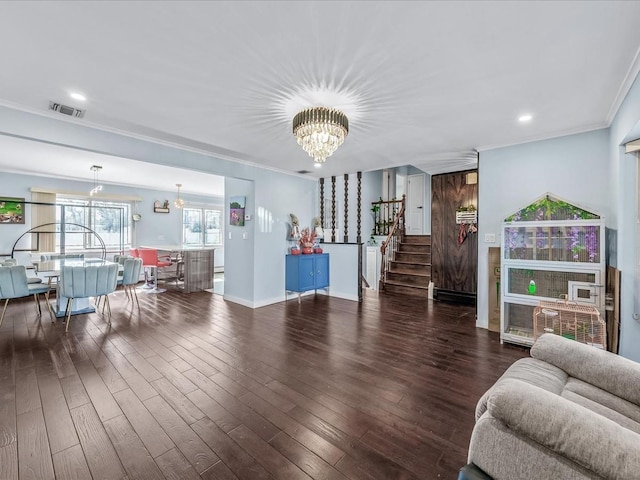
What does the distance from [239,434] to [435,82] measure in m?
2.95

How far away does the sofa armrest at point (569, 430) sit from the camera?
0.90m

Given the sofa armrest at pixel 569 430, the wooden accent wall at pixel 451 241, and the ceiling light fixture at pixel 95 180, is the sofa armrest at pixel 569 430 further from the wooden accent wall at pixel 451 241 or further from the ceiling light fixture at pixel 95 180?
the ceiling light fixture at pixel 95 180

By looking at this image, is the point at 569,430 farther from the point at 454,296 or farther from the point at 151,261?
the point at 151,261

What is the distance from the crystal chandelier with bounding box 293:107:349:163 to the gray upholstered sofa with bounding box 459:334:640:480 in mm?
2267

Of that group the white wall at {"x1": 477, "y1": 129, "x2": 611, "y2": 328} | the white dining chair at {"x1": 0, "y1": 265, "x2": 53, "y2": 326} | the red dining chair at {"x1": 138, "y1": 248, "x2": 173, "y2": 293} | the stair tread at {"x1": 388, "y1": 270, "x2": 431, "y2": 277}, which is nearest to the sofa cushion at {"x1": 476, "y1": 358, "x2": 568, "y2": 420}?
the white wall at {"x1": 477, "y1": 129, "x2": 611, "y2": 328}

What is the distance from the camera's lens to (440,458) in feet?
5.52

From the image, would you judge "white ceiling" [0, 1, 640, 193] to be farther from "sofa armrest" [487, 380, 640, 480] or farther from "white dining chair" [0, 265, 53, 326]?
"white dining chair" [0, 265, 53, 326]

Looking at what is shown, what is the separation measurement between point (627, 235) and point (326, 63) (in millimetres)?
3041

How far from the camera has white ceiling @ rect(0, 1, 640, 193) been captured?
1.62m

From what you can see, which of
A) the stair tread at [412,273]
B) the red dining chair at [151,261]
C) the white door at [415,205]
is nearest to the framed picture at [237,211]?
the red dining chair at [151,261]

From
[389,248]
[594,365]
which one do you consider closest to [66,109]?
[594,365]

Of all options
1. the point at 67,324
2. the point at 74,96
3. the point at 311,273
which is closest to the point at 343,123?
the point at 74,96

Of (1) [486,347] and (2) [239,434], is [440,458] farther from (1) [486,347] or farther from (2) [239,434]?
(1) [486,347]

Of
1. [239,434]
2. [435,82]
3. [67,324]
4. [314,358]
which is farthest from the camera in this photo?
[67,324]
